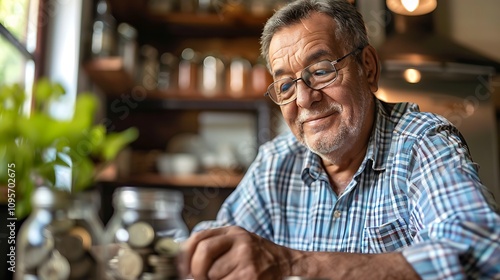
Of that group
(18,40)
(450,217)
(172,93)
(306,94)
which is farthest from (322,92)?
(172,93)

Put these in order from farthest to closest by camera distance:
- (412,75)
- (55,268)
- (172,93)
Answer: (172,93) → (412,75) → (55,268)

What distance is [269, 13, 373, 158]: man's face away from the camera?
45.8 inches

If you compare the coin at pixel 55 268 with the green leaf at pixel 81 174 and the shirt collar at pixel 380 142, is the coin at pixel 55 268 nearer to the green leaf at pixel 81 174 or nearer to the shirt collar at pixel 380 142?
the shirt collar at pixel 380 142

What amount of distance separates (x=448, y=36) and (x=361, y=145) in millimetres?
792

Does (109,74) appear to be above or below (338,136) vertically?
above

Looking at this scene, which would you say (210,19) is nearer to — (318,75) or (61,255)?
(318,75)

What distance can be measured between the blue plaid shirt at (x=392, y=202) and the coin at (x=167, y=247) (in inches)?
14.0

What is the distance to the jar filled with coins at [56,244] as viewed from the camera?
55 cm

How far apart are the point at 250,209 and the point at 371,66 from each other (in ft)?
1.58

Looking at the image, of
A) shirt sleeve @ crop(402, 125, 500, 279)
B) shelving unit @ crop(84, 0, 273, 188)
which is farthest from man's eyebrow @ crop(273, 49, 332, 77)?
shelving unit @ crop(84, 0, 273, 188)

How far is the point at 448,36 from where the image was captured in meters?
1.77

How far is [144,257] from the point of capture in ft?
1.81

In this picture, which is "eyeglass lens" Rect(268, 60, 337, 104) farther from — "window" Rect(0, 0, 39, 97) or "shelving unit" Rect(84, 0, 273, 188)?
"shelving unit" Rect(84, 0, 273, 188)

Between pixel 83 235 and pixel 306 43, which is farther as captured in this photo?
pixel 306 43
